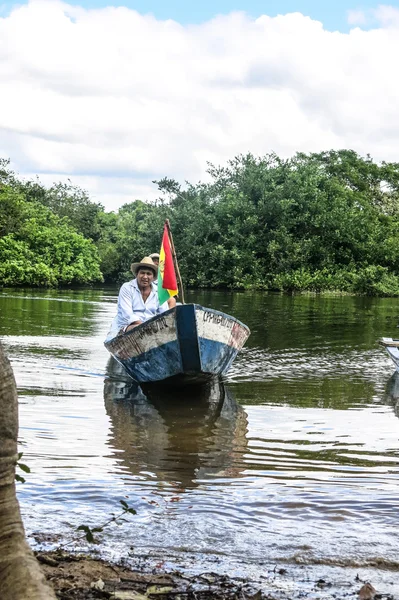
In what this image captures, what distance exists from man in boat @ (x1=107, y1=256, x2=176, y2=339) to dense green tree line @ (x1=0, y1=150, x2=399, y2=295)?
1224 inches

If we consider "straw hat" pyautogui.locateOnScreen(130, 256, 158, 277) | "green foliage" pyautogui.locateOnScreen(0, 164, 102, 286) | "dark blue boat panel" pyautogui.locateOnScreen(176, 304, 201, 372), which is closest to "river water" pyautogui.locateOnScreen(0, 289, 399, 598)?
"dark blue boat panel" pyautogui.locateOnScreen(176, 304, 201, 372)

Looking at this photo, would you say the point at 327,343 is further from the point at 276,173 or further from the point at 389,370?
the point at 276,173

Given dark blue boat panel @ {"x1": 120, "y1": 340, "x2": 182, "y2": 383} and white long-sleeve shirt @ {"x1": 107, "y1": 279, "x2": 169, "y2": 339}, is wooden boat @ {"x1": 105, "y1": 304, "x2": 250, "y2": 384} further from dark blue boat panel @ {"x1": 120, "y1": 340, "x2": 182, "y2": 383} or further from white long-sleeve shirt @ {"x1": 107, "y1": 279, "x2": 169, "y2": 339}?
white long-sleeve shirt @ {"x1": 107, "y1": 279, "x2": 169, "y2": 339}

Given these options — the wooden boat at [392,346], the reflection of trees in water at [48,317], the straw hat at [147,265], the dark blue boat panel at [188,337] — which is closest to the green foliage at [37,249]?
the reflection of trees in water at [48,317]

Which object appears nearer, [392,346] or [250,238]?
[392,346]

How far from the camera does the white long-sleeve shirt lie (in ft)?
37.2

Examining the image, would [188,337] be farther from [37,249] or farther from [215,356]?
[37,249]

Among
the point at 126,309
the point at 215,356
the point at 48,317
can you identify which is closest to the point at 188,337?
the point at 215,356

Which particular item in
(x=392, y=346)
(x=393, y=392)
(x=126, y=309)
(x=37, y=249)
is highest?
(x=37, y=249)

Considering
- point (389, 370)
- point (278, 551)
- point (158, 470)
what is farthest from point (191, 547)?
point (389, 370)

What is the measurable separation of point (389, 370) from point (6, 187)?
32997mm

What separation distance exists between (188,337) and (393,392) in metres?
3.08

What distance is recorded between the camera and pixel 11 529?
315 centimetres

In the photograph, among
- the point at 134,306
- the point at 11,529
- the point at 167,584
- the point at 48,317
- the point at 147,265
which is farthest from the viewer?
the point at 48,317
